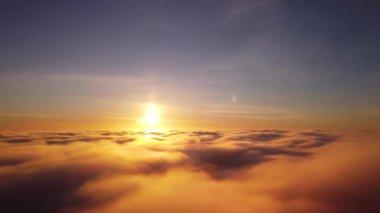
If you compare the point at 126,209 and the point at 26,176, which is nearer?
the point at 126,209

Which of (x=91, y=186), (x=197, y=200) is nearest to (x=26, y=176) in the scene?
(x=91, y=186)

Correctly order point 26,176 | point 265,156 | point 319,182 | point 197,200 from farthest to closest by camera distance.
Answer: point 265,156
point 26,176
point 319,182
point 197,200

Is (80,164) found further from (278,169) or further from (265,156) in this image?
(265,156)

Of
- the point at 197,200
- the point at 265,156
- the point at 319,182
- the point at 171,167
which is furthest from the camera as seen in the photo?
Answer: the point at 265,156

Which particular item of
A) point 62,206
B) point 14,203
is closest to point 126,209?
point 62,206

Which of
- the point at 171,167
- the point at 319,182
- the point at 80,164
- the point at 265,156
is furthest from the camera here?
the point at 265,156

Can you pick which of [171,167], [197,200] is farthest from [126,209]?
[171,167]

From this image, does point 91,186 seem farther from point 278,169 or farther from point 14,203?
point 278,169

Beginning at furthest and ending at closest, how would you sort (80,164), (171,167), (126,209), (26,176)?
(171,167) < (80,164) < (26,176) < (126,209)

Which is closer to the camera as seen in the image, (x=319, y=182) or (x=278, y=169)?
(x=319, y=182)
